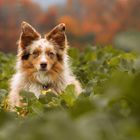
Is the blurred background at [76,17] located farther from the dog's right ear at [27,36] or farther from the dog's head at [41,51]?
the dog's right ear at [27,36]

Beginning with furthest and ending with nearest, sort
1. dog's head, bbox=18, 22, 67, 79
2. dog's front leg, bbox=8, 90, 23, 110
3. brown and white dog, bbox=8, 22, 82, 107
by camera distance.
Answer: dog's head, bbox=18, 22, 67, 79 < brown and white dog, bbox=8, 22, 82, 107 < dog's front leg, bbox=8, 90, 23, 110

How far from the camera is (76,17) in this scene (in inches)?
3610

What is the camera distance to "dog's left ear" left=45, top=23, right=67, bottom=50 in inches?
489

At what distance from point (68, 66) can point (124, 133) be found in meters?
9.69

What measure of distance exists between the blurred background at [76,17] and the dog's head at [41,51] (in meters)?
54.5

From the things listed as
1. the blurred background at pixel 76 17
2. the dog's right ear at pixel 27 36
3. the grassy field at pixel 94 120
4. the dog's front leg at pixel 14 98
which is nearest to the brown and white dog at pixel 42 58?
the dog's right ear at pixel 27 36

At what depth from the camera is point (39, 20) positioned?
266ft

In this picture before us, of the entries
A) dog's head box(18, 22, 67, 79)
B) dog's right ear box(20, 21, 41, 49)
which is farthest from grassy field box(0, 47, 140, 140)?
dog's head box(18, 22, 67, 79)

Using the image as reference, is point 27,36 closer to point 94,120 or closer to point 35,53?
point 35,53

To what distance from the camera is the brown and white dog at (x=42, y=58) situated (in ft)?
39.7

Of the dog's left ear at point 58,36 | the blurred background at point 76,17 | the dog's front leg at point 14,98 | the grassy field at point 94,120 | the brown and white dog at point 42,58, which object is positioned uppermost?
the blurred background at point 76,17

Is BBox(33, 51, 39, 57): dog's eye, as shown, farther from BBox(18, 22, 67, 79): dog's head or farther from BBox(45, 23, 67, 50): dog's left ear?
BBox(45, 23, 67, 50): dog's left ear

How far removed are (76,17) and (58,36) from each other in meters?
79.3

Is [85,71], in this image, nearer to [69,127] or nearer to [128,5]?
[69,127]
